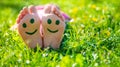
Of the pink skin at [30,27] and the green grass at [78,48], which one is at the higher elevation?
the pink skin at [30,27]

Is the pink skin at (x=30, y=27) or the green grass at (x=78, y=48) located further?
the pink skin at (x=30, y=27)

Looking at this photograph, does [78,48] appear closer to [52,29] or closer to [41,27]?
[52,29]

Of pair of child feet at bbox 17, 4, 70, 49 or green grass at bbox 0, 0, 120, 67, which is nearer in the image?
green grass at bbox 0, 0, 120, 67

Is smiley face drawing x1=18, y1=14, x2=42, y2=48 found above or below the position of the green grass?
above

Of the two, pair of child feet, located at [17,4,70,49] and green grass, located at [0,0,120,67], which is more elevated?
pair of child feet, located at [17,4,70,49]
